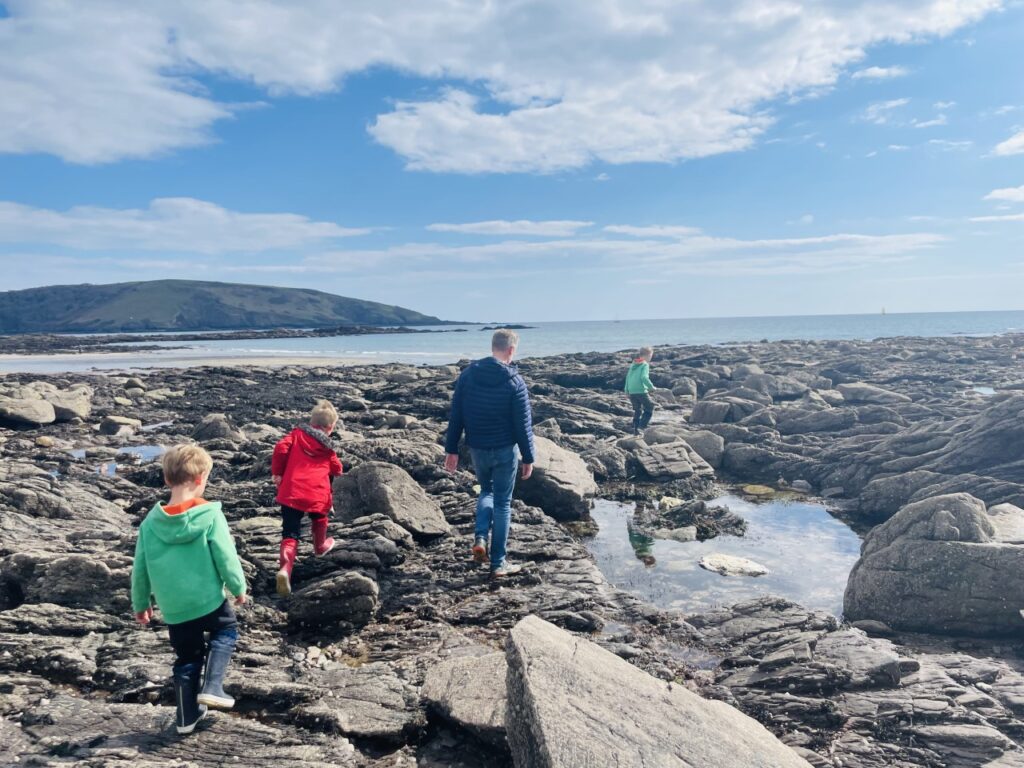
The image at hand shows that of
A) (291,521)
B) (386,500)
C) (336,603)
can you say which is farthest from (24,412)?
(336,603)

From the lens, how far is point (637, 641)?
7059 mm

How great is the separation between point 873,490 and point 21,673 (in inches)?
624

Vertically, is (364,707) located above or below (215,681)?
below

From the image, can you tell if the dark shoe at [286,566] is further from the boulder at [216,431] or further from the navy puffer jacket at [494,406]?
the boulder at [216,431]

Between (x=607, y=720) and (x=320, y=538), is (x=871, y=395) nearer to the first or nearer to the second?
(x=320, y=538)

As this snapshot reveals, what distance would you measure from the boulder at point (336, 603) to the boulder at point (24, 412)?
20996 mm

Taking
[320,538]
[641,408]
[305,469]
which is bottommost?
[320,538]

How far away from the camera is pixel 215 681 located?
476 cm

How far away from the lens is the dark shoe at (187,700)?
4477mm

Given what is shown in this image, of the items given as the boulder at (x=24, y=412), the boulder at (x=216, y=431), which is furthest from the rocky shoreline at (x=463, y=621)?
the boulder at (x=24, y=412)

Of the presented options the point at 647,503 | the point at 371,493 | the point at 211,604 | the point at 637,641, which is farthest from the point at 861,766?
the point at 647,503

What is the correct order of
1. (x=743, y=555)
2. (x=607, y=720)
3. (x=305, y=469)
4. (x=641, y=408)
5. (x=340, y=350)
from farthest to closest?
(x=340, y=350)
(x=641, y=408)
(x=743, y=555)
(x=305, y=469)
(x=607, y=720)

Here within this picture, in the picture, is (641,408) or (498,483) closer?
(498,483)

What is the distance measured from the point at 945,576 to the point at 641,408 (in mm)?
12866
